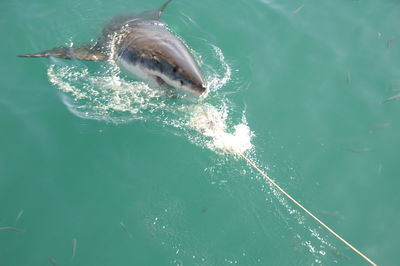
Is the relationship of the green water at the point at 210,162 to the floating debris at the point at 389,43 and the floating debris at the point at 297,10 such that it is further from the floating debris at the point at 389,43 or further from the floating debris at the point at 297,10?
the floating debris at the point at 297,10

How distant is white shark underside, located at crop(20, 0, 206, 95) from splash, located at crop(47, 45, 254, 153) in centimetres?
26

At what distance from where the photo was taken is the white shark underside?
15.9 ft

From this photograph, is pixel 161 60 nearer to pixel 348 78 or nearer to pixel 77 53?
pixel 77 53

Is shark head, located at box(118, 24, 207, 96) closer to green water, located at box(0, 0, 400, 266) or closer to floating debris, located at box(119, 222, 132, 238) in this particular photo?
green water, located at box(0, 0, 400, 266)

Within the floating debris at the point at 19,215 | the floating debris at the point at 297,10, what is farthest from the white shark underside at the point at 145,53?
the floating debris at the point at 297,10

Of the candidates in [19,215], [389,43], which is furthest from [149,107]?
[389,43]

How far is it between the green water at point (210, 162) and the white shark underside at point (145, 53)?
274 mm

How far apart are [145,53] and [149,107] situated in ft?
2.62

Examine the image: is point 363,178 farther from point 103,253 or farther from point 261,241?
point 103,253

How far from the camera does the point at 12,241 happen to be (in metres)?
4.18

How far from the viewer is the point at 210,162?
4.92m

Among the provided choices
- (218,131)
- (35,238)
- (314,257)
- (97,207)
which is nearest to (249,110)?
(218,131)

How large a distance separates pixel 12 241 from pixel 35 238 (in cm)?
25

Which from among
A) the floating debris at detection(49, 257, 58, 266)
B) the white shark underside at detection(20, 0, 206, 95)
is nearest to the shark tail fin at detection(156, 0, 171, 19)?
the white shark underside at detection(20, 0, 206, 95)
